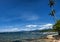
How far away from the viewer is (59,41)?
56.7 metres

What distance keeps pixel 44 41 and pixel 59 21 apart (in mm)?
18840

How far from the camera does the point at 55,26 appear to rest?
75.9 meters

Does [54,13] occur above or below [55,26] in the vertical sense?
above

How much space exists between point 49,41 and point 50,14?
95.4 ft

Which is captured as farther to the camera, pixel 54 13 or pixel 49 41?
pixel 54 13

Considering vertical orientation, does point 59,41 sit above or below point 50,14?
below

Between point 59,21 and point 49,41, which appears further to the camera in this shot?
point 59,21

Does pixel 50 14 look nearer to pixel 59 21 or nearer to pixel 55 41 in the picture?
pixel 59 21

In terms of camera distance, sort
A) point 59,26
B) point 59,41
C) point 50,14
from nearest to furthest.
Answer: point 59,41 < point 59,26 < point 50,14

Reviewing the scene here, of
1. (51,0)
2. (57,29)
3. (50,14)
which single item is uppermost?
(51,0)

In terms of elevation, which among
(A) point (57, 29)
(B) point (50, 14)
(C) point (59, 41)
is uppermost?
(B) point (50, 14)

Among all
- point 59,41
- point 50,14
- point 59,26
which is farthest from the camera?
point 50,14

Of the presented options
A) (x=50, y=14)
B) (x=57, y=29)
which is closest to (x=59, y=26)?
(x=57, y=29)

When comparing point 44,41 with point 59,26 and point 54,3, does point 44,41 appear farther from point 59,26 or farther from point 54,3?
point 54,3
